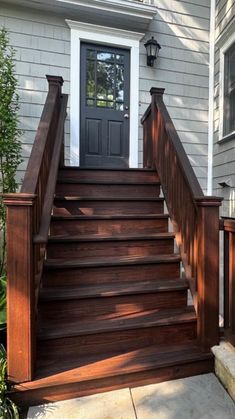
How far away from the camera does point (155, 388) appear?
1.84 metres

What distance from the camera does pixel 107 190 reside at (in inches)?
123

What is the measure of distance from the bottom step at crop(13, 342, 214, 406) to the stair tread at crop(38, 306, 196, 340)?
0.51 feet

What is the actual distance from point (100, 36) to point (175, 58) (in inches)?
43.0

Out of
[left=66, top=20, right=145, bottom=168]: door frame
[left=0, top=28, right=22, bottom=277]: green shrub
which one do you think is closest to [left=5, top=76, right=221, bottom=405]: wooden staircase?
[left=0, top=28, right=22, bottom=277]: green shrub

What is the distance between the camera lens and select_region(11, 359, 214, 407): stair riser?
170 centimetres

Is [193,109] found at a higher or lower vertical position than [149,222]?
higher

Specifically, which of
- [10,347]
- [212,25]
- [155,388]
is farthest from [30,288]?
[212,25]

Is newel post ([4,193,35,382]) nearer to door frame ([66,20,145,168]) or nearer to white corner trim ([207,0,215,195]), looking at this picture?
door frame ([66,20,145,168])

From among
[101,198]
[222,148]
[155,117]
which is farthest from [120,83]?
[101,198]

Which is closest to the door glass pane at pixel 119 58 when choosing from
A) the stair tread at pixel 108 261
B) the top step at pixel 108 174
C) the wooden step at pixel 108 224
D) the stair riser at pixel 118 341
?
the top step at pixel 108 174

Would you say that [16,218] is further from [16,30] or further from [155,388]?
[16,30]

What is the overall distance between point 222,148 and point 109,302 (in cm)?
293

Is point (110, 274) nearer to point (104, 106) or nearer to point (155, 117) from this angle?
point (155, 117)

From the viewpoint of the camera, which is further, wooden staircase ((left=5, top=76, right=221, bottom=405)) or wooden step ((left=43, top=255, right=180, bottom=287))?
wooden step ((left=43, top=255, right=180, bottom=287))
